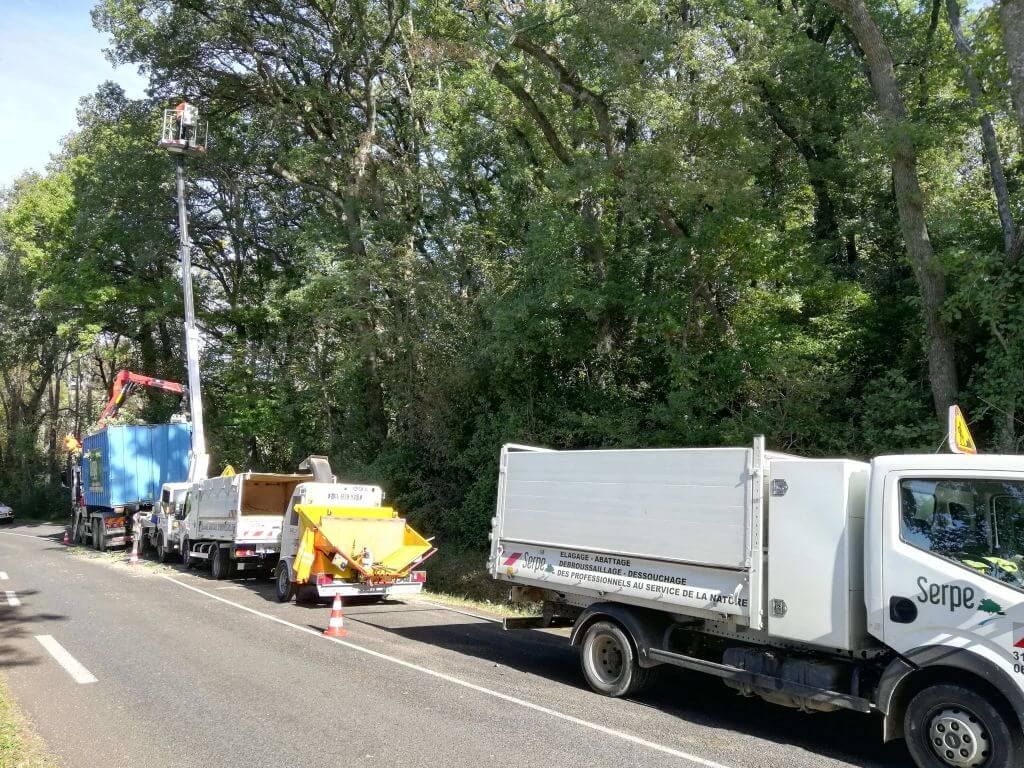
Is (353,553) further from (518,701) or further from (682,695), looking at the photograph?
(682,695)

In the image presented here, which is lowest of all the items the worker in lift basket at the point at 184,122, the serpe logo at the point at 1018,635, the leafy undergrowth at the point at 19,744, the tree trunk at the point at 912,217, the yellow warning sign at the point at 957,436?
the leafy undergrowth at the point at 19,744

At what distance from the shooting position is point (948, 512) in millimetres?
5820

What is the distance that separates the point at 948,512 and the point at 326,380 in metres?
21.6

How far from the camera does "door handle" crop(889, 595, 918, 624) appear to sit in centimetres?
574

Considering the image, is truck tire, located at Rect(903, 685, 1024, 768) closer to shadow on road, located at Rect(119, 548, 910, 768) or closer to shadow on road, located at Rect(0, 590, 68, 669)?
shadow on road, located at Rect(119, 548, 910, 768)

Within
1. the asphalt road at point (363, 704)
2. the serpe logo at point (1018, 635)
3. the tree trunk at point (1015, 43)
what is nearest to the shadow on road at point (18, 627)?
the asphalt road at point (363, 704)

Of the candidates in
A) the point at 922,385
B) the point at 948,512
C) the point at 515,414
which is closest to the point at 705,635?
the point at 948,512

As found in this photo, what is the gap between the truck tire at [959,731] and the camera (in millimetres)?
5137

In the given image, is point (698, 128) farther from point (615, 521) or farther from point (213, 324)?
point (213, 324)

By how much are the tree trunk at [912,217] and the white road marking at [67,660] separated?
1177 centimetres

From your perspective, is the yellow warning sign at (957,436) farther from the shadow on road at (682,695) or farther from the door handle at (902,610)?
the shadow on road at (682,695)

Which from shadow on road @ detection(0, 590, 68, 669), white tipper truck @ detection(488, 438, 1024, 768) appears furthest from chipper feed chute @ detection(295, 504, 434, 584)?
white tipper truck @ detection(488, 438, 1024, 768)

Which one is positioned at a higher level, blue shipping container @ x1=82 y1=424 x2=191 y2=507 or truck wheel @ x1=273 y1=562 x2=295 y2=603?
blue shipping container @ x1=82 y1=424 x2=191 y2=507

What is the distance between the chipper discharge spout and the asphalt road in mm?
1268
